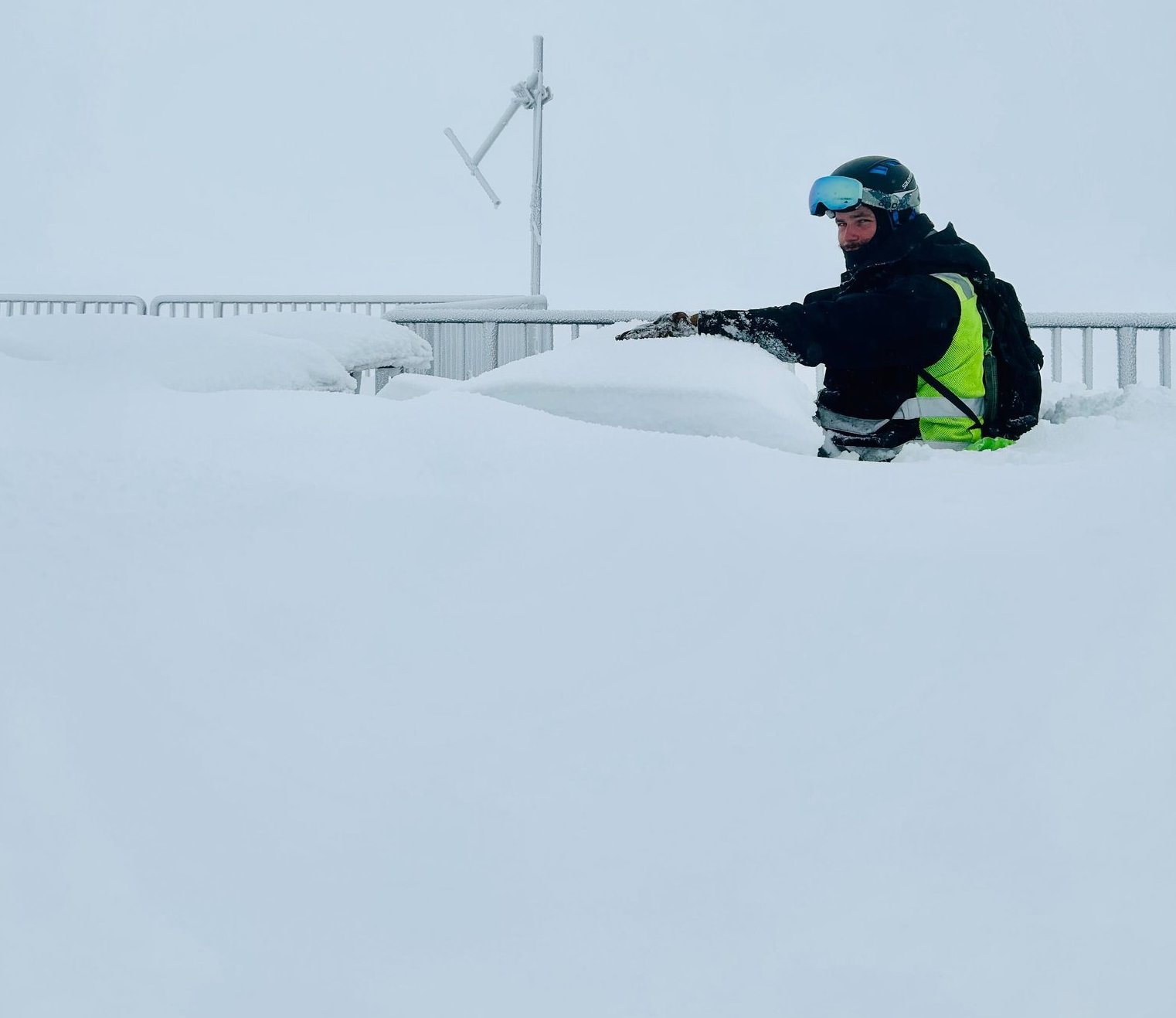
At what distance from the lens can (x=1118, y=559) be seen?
130cm

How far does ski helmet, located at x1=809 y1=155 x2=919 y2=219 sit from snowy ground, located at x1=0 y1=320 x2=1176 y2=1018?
63.0 inches

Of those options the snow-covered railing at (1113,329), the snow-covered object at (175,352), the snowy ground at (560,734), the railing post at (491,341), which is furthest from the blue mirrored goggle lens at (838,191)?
the railing post at (491,341)

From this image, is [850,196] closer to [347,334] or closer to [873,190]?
[873,190]

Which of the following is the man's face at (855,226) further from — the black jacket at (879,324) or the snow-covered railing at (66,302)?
the snow-covered railing at (66,302)

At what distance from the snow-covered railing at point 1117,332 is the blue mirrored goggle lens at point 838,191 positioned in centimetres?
319

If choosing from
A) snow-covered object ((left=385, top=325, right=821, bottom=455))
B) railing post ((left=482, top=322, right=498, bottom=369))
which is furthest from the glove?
railing post ((left=482, top=322, right=498, bottom=369))

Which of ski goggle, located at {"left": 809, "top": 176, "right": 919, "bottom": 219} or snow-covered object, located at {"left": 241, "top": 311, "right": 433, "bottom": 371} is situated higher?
ski goggle, located at {"left": 809, "top": 176, "right": 919, "bottom": 219}

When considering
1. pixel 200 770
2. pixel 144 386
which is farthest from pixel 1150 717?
pixel 144 386

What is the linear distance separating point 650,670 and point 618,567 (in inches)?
6.1

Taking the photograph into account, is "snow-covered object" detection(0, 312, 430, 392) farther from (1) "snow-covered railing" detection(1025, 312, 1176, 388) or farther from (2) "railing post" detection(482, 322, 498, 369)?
(1) "snow-covered railing" detection(1025, 312, 1176, 388)

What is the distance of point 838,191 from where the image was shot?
291cm

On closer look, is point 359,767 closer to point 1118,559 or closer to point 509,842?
point 509,842

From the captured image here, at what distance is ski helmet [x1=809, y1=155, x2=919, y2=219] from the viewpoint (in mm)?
2910

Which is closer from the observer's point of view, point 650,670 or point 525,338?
point 650,670
